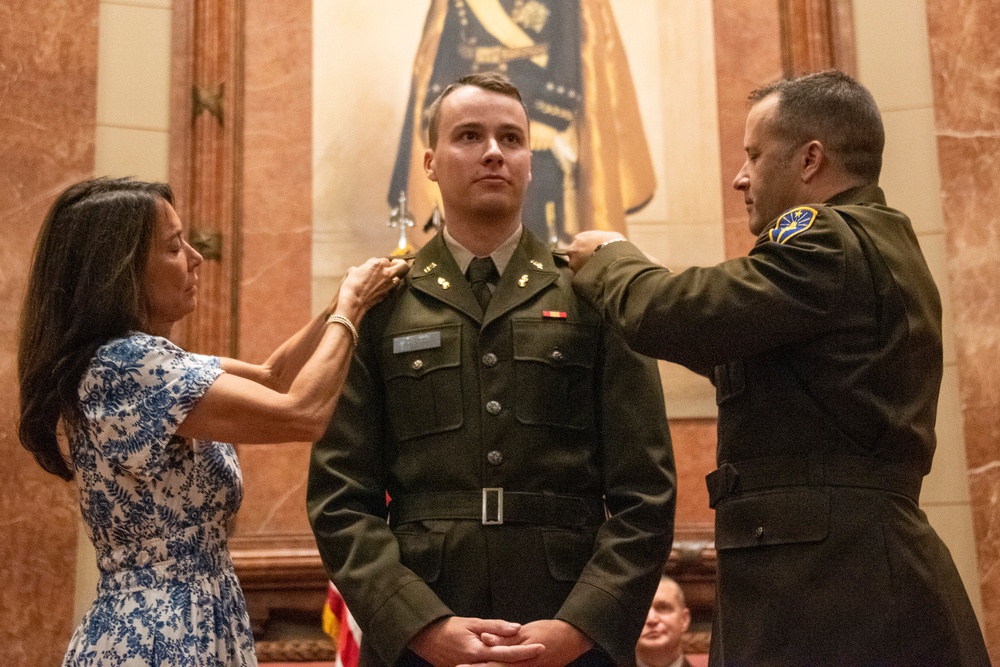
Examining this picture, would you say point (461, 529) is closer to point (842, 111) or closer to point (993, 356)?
point (842, 111)

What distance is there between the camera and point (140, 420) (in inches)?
82.8

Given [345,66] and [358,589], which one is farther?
[345,66]

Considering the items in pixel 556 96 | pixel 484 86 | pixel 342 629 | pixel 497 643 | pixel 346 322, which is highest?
pixel 556 96

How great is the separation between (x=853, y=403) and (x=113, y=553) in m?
1.33

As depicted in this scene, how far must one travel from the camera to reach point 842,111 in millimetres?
2354

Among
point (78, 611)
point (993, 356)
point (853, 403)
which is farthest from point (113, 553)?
point (993, 356)

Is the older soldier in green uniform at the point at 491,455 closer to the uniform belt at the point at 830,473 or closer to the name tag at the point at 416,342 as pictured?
the name tag at the point at 416,342

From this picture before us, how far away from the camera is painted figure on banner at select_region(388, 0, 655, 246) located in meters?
4.59

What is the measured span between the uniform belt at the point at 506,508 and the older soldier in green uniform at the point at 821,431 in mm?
268

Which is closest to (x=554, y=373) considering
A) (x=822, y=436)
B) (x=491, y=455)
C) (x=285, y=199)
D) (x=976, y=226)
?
(x=491, y=455)

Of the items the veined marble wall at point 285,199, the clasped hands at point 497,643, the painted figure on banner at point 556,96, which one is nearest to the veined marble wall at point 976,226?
the veined marble wall at point 285,199

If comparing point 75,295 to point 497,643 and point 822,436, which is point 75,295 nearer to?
point 497,643

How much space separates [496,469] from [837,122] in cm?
95

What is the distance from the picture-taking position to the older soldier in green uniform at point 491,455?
2.20 metres
